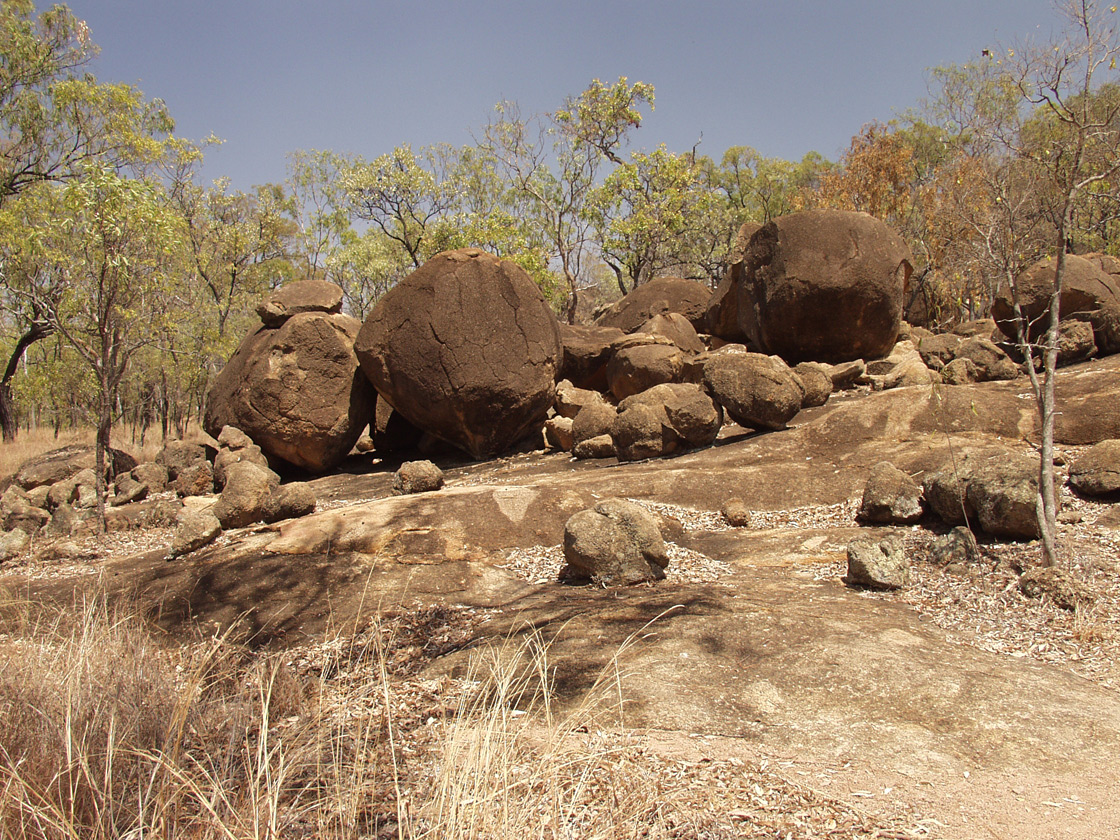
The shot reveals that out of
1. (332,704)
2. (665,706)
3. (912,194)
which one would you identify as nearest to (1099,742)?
(665,706)

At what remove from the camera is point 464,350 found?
1018cm

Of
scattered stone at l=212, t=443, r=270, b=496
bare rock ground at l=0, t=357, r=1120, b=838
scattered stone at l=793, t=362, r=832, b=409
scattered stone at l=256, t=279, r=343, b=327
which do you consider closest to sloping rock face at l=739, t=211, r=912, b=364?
scattered stone at l=793, t=362, r=832, b=409

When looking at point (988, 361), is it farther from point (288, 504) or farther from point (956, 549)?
point (288, 504)

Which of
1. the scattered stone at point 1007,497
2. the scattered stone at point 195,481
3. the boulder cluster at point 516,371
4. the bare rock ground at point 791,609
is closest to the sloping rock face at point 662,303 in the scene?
the boulder cluster at point 516,371

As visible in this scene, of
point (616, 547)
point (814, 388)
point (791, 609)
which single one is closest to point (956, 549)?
point (791, 609)

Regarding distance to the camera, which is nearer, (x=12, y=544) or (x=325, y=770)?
(x=325, y=770)

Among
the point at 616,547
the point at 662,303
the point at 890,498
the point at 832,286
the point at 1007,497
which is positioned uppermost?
the point at 662,303

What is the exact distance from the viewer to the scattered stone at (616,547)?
507cm

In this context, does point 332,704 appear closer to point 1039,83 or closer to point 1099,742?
point 1099,742

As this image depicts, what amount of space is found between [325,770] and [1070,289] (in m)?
10.7

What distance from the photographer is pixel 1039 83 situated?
484cm

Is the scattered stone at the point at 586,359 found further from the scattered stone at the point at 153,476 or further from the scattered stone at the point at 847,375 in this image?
the scattered stone at the point at 153,476

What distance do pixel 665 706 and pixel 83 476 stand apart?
9.58m

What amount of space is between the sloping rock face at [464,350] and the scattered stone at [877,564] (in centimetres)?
622
